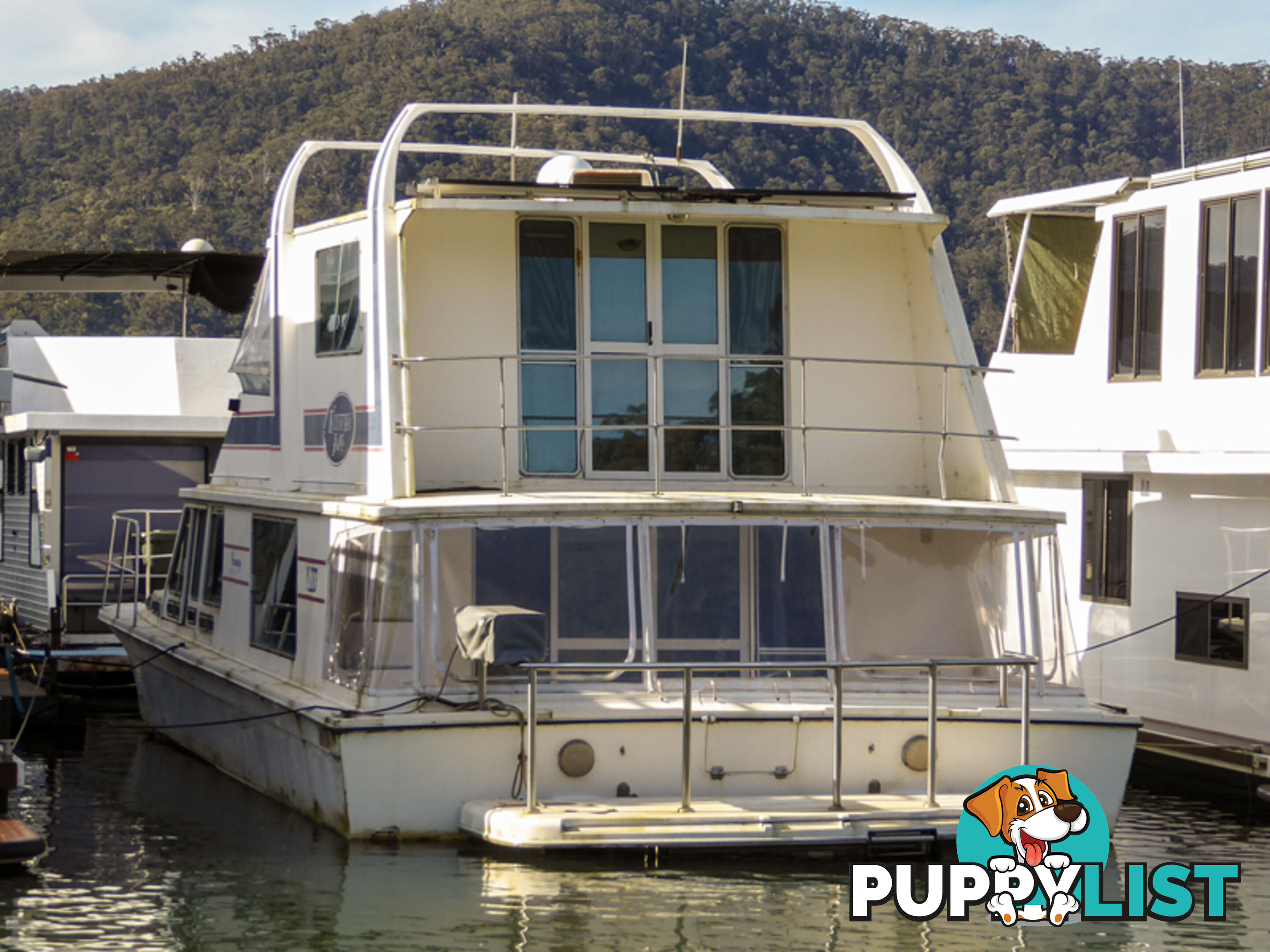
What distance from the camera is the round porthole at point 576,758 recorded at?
30.5 ft

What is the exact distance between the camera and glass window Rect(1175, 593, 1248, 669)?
42.8 feet

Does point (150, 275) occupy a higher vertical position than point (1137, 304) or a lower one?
higher

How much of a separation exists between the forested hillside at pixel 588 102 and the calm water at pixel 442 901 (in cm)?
3803

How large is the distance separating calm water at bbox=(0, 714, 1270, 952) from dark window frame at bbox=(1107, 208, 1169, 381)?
535cm

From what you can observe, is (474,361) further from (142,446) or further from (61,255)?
(142,446)

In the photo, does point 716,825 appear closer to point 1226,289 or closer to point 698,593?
point 698,593

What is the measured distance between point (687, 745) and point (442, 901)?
5.15 ft

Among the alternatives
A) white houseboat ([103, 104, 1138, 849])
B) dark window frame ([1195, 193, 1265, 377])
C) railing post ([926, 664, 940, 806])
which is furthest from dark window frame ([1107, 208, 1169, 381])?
railing post ([926, 664, 940, 806])

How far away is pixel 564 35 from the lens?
67.2m

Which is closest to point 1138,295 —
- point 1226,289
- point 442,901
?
point 1226,289

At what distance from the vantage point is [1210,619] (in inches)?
524

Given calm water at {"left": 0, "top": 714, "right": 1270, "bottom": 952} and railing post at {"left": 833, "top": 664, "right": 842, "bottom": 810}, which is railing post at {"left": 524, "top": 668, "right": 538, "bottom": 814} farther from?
railing post at {"left": 833, "top": 664, "right": 842, "bottom": 810}

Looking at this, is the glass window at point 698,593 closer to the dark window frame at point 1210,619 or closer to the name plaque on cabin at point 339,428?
the name plaque on cabin at point 339,428

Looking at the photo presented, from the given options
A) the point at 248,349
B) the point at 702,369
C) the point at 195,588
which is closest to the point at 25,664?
the point at 195,588
